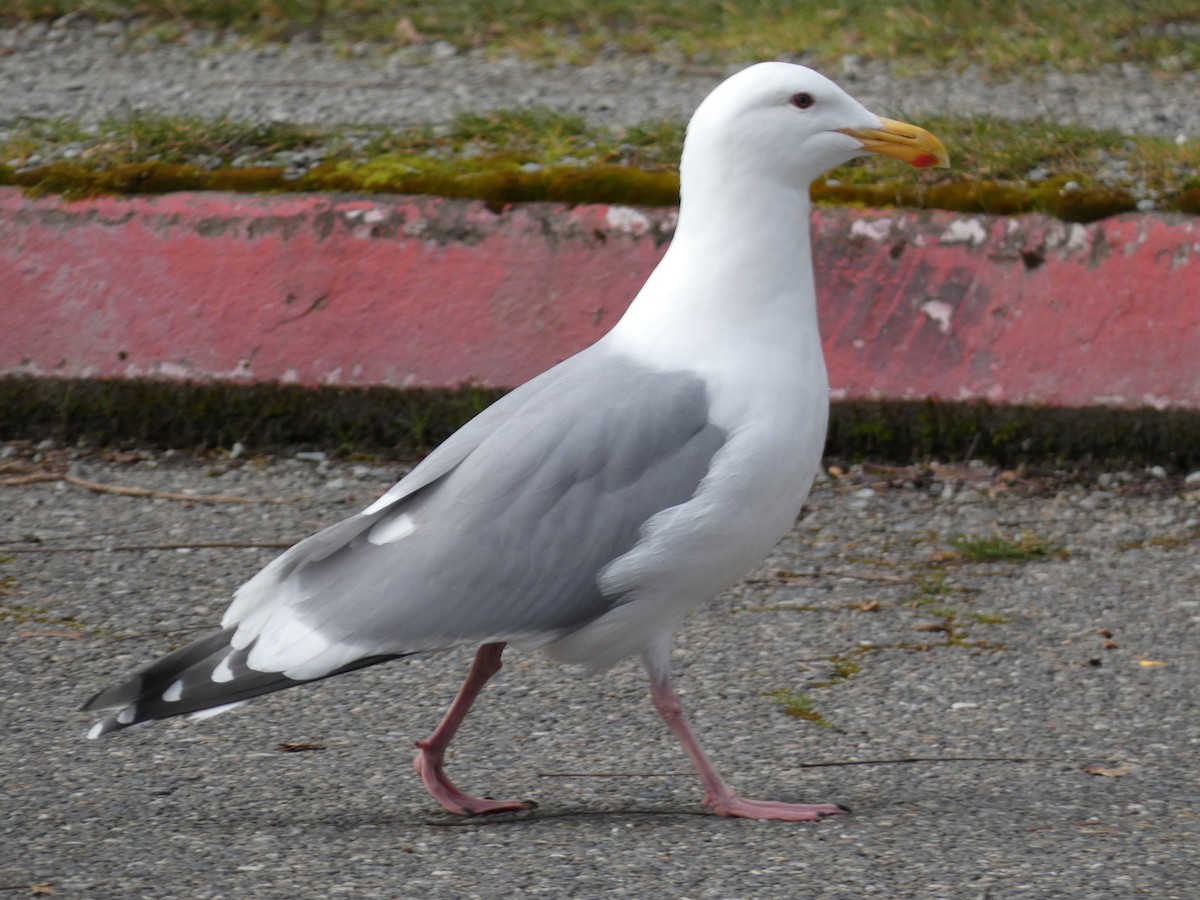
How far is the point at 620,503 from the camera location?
10.1 ft

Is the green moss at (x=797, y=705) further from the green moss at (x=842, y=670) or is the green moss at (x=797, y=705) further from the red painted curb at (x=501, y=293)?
the red painted curb at (x=501, y=293)

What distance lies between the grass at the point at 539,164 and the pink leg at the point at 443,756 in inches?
101

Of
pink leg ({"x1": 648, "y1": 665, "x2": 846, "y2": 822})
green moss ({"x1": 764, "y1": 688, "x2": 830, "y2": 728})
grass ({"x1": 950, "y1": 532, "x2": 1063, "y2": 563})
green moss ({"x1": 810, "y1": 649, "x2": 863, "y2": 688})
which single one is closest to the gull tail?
pink leg ({"x1": 648, "y1": 665, "x2": 846, "y2": 822})

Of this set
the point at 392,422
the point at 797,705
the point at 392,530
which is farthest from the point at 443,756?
the point at 392,422

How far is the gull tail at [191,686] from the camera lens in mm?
2973

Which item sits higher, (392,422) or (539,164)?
(539,164)

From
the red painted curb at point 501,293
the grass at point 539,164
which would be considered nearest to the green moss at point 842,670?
the red painted curb at point 501,293

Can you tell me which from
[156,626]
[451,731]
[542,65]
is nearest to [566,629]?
[451,731]

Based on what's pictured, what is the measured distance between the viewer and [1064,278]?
535 centimetres

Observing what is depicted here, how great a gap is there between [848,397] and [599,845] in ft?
8.93

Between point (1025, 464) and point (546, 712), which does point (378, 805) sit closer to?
point (546, 712)

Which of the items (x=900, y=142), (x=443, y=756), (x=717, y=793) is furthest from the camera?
(x=900, y=142)

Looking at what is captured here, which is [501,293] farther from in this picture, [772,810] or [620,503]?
[772,810]

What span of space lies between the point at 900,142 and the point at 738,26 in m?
4.83
